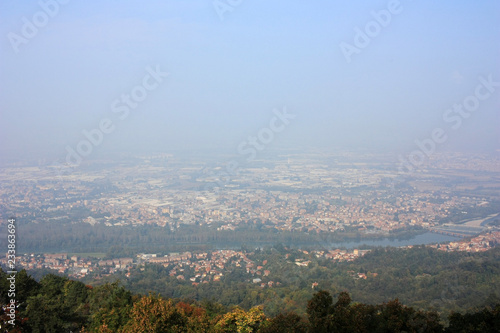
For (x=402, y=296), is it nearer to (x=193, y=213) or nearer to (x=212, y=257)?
(x=212, y=257)

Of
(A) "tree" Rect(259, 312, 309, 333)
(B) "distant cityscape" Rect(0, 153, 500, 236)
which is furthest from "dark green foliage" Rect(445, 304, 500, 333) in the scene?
(B) "distant cityscape" Rect(0, 153, 500, 236)

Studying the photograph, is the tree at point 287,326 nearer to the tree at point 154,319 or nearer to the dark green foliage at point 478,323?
the tree at point 154,319

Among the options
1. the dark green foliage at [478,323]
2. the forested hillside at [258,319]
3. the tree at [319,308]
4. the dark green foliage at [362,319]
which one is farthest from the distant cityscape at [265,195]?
the tree at [319,308]

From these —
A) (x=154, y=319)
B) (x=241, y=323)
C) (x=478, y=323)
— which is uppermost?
(x=478, y=323)

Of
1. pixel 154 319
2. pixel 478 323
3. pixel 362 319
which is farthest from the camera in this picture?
pixel 154 319

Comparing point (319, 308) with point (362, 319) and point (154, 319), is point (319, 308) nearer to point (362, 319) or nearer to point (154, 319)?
point (362, 319)

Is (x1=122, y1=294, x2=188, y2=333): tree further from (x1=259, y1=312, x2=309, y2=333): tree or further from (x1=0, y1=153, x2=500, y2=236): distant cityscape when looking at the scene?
(x1=0, y1=153, x2=500, y2=236): distant cityscape

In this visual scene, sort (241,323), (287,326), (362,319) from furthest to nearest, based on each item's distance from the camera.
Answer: (241,323), (287,326), (362,319)

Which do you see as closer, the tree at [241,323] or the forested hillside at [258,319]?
the forested hillside at [258,319]

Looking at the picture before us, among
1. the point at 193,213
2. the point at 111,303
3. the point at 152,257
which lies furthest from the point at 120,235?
the point at 111,303

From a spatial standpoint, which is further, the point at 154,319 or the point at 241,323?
the point at 241,323

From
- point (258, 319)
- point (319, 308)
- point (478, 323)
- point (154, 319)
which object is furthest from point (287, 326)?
point (478, 323)

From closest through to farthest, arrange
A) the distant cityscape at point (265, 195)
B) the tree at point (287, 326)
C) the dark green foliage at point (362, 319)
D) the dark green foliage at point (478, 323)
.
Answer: the dark green foliage at point (478, 323), the dark green foliage at point (362, 319), the tree at point (287, 326), the distant cityscape at point (265, 195)
